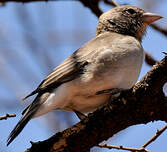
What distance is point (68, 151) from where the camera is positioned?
292cm

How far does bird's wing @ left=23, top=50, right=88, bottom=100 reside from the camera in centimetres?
345

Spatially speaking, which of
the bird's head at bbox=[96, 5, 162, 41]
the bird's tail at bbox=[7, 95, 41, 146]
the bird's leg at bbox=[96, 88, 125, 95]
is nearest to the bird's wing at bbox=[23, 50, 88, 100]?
the bird's tail at bbox=[7, 95, 41, 146]

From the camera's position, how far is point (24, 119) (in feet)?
10.6

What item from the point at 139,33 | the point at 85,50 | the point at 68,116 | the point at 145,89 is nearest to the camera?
the point at 145,89

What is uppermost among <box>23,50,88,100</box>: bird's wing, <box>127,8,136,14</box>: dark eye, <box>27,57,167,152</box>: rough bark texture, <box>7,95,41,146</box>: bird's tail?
<box>127,8,136,14</box>: dark eye

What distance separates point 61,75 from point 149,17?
5.69 feet

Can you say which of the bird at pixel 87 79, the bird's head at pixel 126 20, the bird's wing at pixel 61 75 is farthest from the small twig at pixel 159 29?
the bird's wing at pixel 61 75

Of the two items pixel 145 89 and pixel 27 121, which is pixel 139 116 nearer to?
pixel 145 89

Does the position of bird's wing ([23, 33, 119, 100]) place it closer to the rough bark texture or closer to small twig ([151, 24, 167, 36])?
the rough bark texture

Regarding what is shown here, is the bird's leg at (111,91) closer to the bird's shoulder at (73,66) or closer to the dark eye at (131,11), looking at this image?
the bird's shoulder at (73,66)

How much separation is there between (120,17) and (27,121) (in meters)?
2.18

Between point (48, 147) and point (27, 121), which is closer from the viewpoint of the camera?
point (48, 147)

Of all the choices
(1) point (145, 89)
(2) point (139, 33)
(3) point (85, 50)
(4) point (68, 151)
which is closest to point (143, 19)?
(2) point (139, 33)

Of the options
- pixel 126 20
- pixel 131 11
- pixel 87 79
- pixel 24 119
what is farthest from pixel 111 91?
pixel 131 11
